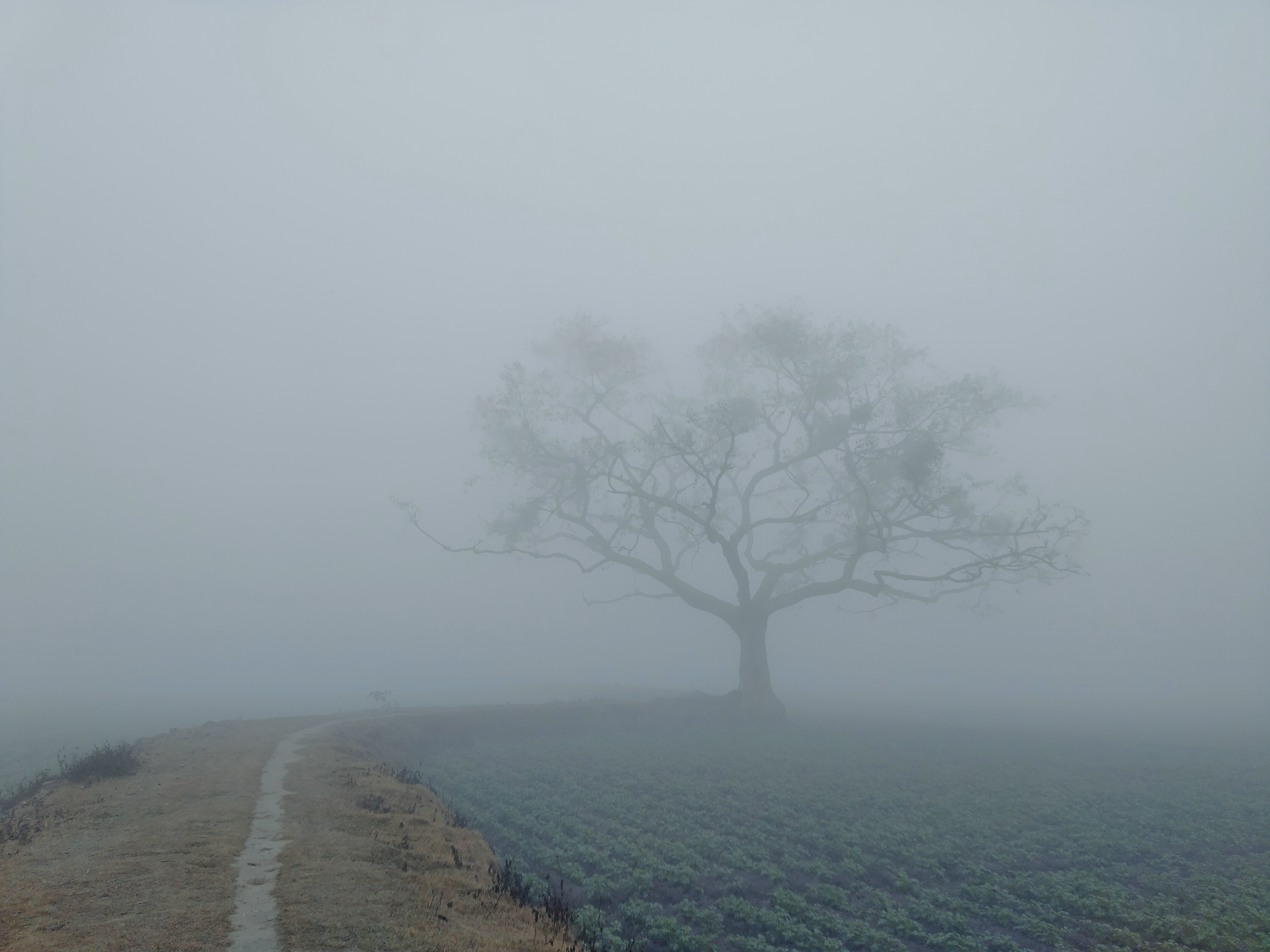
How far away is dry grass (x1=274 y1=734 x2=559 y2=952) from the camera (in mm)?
8492

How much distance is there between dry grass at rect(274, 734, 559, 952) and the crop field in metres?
1.54

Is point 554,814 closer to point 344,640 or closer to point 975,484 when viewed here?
point 975,484

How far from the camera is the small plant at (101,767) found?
1798cm

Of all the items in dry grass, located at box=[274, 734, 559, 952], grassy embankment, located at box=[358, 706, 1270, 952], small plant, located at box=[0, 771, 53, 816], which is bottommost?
grassy embankment, located at box=[358, 706, 1270, 952]

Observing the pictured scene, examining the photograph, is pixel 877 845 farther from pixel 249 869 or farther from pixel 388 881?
pixel 249 869

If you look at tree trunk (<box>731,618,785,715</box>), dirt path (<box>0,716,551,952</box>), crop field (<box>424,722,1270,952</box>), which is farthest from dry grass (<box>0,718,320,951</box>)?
tree trunk (<box>731,618,785,715</box>)

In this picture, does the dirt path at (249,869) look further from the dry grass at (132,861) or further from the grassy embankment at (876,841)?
the grassy embankment at (876,841)

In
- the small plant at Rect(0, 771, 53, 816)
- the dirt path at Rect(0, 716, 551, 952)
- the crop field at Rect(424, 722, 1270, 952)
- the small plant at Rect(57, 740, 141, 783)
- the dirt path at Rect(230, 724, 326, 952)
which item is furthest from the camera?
the small plant at Rect(57, 740, 141, 783)

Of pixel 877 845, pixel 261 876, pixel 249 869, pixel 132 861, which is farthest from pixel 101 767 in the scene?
pixel 877 845

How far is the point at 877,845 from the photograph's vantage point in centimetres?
1608

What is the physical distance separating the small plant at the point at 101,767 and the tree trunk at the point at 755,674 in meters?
29.0

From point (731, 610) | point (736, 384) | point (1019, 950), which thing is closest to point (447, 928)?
point (1019, 950)

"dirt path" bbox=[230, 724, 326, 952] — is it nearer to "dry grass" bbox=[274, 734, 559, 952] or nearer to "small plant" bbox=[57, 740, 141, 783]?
"dry grass" bbox=[274, 734, 559, 952]

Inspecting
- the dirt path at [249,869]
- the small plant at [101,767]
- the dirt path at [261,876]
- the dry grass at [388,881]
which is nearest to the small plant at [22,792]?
the small plant at [101,767]
